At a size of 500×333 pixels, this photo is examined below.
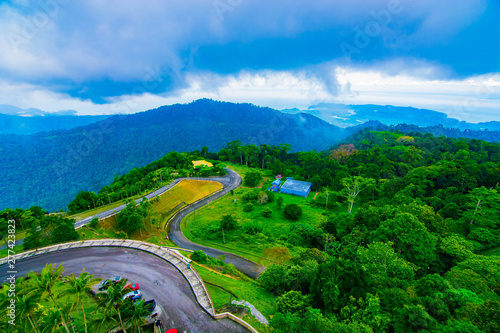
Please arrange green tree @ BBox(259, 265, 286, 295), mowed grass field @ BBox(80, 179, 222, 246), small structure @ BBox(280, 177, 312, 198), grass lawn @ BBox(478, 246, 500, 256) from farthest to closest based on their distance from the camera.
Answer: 1. small structure @ BBox(280, 177, 312, 198)
2. mowed grass field @ BBox(80, 179, 222, 246)
3. grass lawn @ BBox(478, 246, 500, 256)
4. green tree @ BBox(259, 265, 286, 295)

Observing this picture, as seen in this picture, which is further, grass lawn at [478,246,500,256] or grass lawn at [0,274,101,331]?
grass lawn at [478,246,500,256]

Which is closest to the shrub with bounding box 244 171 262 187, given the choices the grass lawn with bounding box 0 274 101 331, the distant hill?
the grass lawn with bounding box 0 274 101 331

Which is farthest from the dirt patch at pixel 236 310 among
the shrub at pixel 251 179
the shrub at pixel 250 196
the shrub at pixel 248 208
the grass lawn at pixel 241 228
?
the shrub at pixel 251 179

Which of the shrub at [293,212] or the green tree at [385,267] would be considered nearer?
the green tree at [385,267]

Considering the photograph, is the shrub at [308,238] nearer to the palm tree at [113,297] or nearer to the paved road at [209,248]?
the paved road at [209,248]

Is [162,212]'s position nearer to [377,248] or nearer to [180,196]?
[180,196]

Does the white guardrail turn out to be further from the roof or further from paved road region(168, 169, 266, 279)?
the roof

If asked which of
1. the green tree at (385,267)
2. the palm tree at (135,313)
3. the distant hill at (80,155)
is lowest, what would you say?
the distant hill at (80,155)
